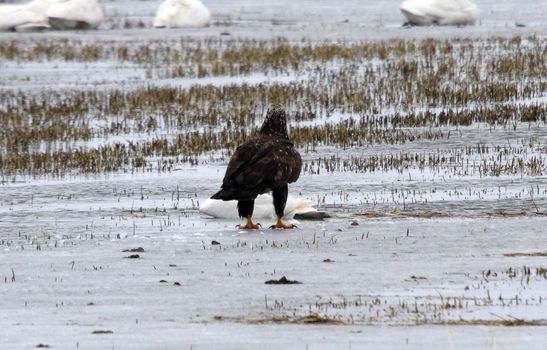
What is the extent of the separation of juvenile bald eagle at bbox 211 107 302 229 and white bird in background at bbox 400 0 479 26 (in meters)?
28.6

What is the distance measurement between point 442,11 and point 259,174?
29.6 m

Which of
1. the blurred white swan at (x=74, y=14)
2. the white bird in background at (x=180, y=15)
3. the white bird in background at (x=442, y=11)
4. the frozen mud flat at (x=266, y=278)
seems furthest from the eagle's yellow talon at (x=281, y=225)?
the blurred white swan at (x=74, y=14)

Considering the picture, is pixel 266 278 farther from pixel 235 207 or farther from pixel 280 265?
pixel 235 207

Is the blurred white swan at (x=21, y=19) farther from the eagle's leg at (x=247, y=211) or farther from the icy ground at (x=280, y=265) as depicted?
the eagle's leg at (x=247, y=211)

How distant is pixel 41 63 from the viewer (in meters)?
31.7

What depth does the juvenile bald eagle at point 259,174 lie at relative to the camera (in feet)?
36.9

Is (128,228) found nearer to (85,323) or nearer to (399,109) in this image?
(85,323)

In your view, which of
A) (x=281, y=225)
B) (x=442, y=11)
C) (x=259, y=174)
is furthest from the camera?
(x=442, y=11)

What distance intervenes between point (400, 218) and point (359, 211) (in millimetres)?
774

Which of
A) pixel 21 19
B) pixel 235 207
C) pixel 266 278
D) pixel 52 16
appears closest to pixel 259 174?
pixel 235 207

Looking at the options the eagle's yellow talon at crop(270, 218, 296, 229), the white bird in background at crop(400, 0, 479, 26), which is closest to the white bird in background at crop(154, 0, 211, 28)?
the white bird in background at crop(400, 0, 479, 26)

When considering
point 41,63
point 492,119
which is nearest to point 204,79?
point 41,63

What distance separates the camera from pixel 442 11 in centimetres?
3997

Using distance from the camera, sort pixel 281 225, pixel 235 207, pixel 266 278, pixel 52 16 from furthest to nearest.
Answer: pixel 52 16
pixel 235 207
pixel 281 225
pixel 266 278
